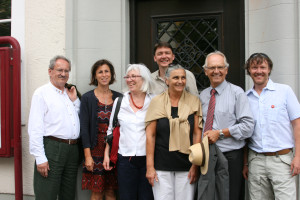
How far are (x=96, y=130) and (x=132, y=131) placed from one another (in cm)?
49

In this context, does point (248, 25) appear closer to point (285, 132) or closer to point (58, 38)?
point (285, 132)

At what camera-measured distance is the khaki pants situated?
8.74ft

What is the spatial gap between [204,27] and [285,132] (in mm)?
1783

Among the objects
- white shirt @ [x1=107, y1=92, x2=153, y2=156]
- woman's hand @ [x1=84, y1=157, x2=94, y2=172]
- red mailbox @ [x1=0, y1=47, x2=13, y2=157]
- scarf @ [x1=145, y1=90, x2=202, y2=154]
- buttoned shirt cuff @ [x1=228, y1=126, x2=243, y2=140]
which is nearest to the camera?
buttoned shirt cuff @ [x1=228, y1=126, x2=243, y2=140]

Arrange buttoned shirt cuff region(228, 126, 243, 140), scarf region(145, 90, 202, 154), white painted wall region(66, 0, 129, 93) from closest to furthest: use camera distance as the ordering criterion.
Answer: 1. buttoned shirt cuff region(228, 126, 243, 140)
2. scarf region(145, 90, 202, 154)
3. white painted wall region(66, 0, 129, 93)

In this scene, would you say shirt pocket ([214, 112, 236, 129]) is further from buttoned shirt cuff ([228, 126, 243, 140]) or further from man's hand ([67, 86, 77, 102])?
man's hand ([67, 86, 77, 102])

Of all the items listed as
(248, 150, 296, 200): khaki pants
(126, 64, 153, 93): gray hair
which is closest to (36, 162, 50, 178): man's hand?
(126, 64, 153, 93): gray hair

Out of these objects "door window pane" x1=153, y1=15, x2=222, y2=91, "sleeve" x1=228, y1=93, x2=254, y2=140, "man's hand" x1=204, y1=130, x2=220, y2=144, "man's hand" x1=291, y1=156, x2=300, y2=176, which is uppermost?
"door window pane" x1=153, y1=15, x2=222, y2=91

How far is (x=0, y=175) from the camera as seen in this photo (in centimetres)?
410

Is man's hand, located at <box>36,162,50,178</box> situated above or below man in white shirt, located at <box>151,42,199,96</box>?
below

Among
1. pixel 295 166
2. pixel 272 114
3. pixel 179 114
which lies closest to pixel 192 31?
pixel 179 114

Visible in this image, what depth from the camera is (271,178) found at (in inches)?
106

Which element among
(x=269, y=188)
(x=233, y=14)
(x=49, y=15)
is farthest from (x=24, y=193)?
(x=233, y=14)

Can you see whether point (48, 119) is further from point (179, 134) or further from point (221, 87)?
point (221, 87)
